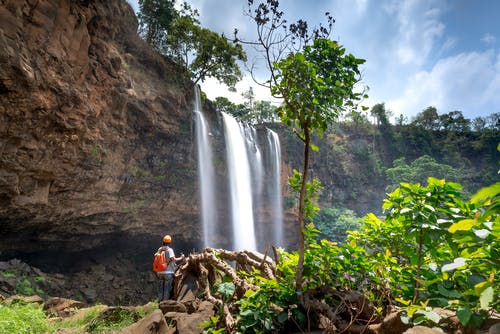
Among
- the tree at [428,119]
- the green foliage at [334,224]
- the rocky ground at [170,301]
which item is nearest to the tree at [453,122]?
the tree at [428,119]

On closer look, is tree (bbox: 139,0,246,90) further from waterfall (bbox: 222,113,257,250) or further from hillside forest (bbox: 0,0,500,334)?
hillside forest (bbox: 0,0,500,334)

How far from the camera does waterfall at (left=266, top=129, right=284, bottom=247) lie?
82.2 ft

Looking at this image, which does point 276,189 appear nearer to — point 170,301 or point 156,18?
point 156,18

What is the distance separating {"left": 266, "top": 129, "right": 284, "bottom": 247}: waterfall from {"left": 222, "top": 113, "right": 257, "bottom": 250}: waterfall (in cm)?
285

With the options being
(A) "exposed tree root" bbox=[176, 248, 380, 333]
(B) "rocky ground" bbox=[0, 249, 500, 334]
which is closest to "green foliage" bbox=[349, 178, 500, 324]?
(B) "rocky ground" bbox=[0, 249, 500, 334]

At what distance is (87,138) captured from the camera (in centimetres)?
1153

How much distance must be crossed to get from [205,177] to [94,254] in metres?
8.02

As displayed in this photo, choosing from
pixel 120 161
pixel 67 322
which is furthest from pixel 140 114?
pixel 67 322

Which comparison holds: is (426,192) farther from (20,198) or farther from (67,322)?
(20,198)

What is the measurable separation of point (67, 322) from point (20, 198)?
7613 millimetres

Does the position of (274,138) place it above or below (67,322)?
above

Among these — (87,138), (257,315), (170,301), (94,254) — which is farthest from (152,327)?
(94,254)

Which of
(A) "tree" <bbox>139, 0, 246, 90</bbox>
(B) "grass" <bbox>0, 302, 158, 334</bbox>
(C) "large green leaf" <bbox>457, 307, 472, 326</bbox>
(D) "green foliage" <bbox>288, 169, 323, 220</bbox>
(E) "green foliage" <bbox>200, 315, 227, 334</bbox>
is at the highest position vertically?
(A) "tree" <bbox>139, 0, 246, 90</bbox>

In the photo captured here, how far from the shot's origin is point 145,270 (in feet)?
56.4
